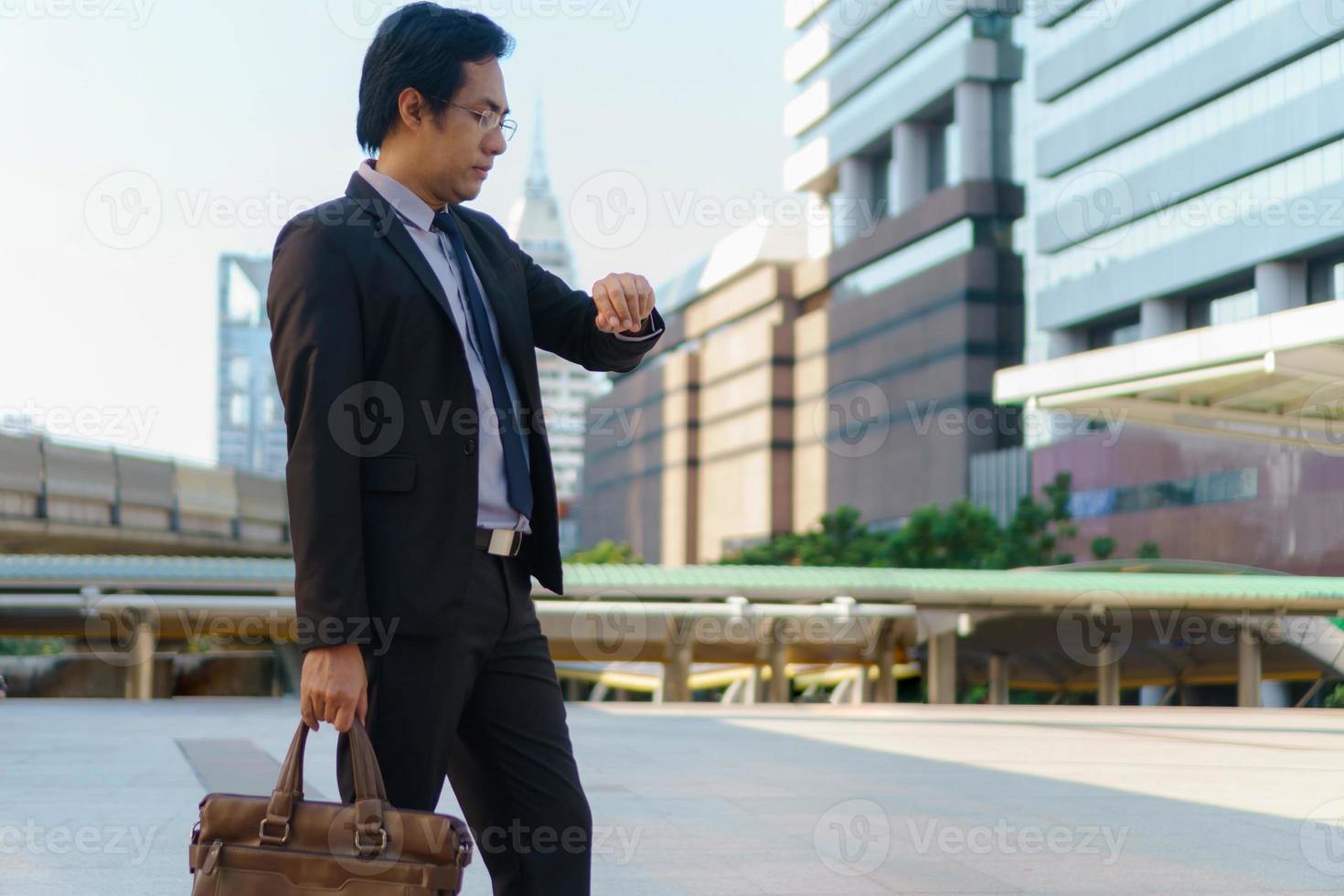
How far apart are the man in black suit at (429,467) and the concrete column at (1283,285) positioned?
47152 millimetres

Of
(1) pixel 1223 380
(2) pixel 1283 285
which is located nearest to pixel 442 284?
(1) pixel 1223 380

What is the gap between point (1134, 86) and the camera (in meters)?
55.2

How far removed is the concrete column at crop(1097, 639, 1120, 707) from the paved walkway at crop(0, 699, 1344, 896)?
68.1 feet

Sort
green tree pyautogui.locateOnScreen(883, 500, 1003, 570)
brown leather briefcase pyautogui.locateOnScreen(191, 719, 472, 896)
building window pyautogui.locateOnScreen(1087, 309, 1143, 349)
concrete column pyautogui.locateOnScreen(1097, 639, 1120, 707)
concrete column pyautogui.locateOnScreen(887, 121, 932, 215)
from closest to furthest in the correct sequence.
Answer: brown leather briefcase pyautogui.locateOnScreen(191, 719, 472, 896)
concrete column pyautogui.locateOnScreen(1097, 639, 1120, 707)
green tree pyautogui.locateOnScreen(883, 500, 1003, 570)
building window pyautogui.locateOnScreen(1087, 309, 1143, 349)
concrete column pyautogui.locateOnScreen(887, 121, 932, 215)

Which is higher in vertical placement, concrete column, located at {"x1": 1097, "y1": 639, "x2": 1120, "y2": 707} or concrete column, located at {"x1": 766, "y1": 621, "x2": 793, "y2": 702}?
concrete column, located at {"x1": 766, "y1": 621, "x2": 793, "y2": 702}

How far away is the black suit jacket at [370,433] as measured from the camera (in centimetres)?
257

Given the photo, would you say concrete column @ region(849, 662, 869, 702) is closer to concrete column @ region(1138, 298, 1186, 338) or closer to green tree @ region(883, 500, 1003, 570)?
green tree @ region(883, 500, 1003, 570)

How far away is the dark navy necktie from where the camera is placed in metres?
2.75

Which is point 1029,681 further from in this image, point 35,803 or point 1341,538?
point 35,803

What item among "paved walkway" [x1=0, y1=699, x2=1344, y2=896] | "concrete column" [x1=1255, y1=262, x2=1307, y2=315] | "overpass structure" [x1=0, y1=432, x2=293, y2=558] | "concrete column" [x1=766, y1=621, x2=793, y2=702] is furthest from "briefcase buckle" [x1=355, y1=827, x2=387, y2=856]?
"concrete column" [x1=1255, y1=262, x2=1307, y2=315]

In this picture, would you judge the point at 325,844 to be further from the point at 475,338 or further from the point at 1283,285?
the point at 1283,285

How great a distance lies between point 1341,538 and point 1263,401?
31.1m

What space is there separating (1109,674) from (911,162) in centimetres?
4194

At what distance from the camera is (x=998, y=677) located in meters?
42.2
